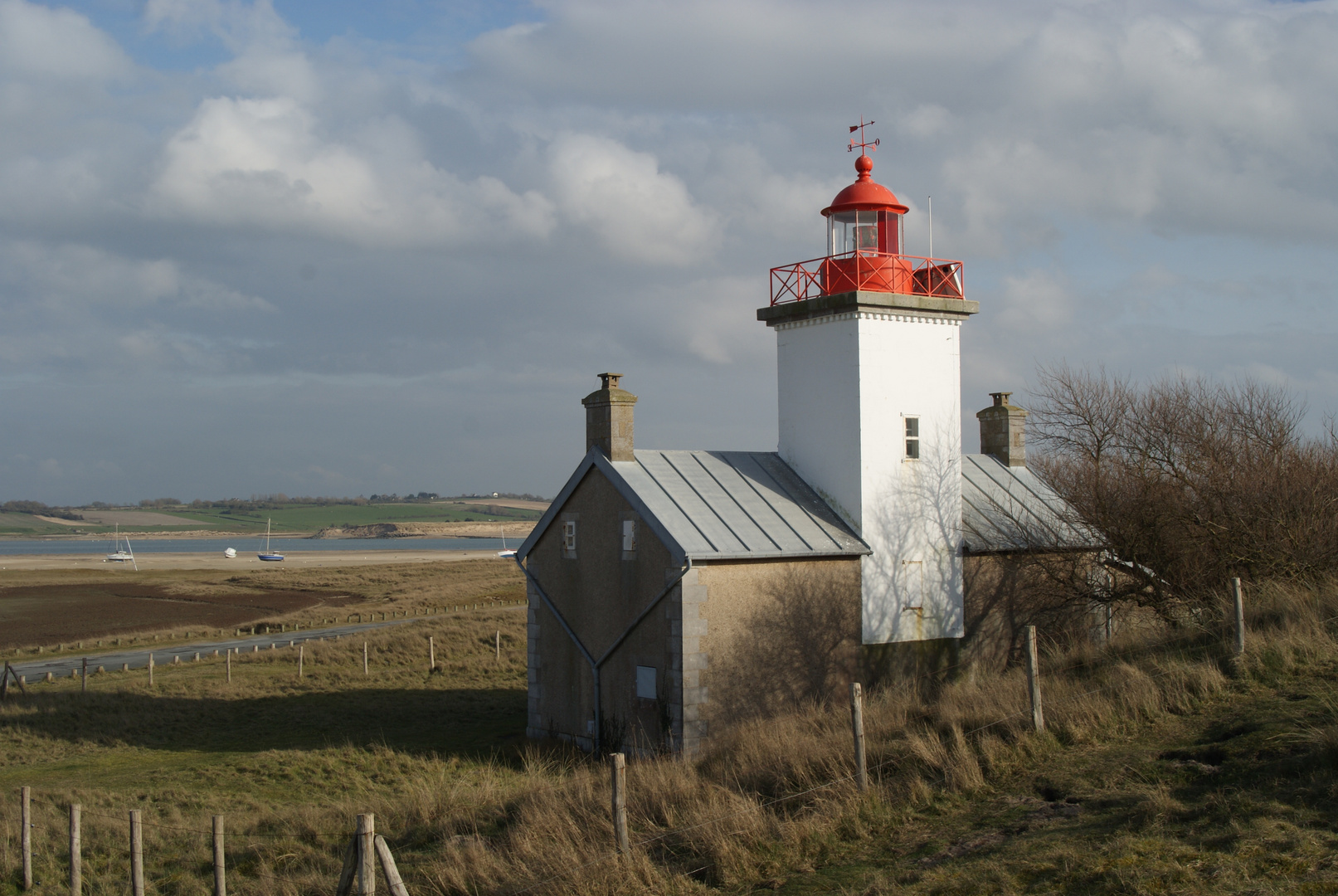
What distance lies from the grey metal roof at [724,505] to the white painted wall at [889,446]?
597 mm

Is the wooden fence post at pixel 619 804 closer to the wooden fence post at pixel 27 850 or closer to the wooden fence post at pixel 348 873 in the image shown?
the wooden fence post at pixel 348 873

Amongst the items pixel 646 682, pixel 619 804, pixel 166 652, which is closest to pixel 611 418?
Result: pixel 646 682

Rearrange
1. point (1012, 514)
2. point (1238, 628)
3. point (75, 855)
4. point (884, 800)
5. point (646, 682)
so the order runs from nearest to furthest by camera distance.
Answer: point (884, 800) → point (75, 855) → point (1238, 628) → point (646, 682) → point (1012, 514)

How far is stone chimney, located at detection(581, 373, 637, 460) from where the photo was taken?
1806 centimetres

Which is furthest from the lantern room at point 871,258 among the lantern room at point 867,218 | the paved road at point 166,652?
the paved road at point 166,652

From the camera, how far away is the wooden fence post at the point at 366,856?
7645 mm

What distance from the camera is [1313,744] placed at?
8609mm

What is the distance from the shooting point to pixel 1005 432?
24.0 meters

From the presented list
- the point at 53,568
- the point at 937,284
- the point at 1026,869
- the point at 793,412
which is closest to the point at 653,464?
the point at 793,412

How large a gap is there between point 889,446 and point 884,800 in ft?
32.1

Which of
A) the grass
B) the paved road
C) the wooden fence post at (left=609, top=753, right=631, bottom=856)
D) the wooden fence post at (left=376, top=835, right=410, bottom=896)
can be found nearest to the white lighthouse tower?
the grass

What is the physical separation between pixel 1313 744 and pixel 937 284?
38.4ft

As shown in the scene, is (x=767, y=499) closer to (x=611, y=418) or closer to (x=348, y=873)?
(x=611, y=418)

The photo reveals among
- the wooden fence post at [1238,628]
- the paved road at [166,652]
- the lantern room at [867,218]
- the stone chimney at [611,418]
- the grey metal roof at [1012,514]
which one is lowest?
the paved road at [166,652]
